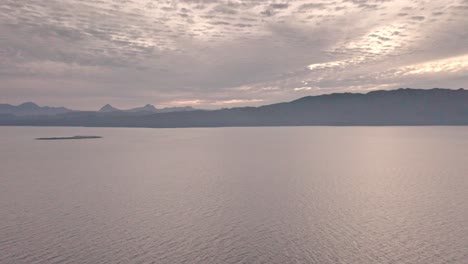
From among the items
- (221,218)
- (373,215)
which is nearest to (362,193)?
(373,215)

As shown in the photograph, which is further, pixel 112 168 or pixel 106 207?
pixel 112 168

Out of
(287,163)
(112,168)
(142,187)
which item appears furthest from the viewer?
(287,163)

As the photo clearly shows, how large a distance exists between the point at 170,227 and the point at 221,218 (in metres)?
5.48

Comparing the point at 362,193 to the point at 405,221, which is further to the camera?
the point at 362,193

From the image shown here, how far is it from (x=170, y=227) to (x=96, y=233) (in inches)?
247

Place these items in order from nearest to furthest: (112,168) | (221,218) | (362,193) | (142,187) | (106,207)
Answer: (221,218)
(106,207)
(362,193)
(142,187)
(112,168)

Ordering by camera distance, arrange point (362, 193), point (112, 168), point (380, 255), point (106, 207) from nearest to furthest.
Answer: point (380, 255) < point (106, 207) < point (362, 193) < point (112, 168)

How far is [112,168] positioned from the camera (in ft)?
230

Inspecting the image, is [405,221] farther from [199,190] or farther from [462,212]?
[199,190]

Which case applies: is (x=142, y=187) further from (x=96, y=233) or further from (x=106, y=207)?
(x=96, y=233)

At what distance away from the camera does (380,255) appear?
24562 mm

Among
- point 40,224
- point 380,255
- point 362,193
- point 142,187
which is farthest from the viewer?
point 142,187

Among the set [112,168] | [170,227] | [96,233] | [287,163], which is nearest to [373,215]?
[170,227]

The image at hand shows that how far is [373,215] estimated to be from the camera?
34969mm
